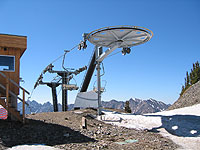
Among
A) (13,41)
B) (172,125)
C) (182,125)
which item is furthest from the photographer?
(172,125)

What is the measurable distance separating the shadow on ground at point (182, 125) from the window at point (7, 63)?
8.56 metres

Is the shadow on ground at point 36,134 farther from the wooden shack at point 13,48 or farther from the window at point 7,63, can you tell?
the window at point 7,63

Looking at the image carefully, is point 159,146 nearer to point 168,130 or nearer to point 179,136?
point 179,136

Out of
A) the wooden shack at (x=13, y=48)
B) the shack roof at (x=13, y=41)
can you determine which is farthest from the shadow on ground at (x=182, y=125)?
the shack roof at (x=13, y=41)

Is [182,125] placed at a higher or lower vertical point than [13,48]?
lower

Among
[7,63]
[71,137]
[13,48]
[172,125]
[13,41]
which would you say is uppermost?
[13,41]

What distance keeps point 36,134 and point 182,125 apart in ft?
27.1

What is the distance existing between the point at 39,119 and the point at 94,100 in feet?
21.1

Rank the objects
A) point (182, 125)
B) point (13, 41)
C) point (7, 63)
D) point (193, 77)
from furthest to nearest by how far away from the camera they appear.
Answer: point (193, 77) → point (182, 125) → point (13, 41) → point (7, 63)

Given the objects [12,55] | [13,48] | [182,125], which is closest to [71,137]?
[12,55]

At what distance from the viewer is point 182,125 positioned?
13.3 m

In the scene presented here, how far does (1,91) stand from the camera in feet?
41.2

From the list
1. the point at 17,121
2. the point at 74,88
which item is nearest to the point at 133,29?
the point at 17,121

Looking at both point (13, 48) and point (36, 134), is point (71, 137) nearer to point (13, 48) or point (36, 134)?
point (36, 134)
